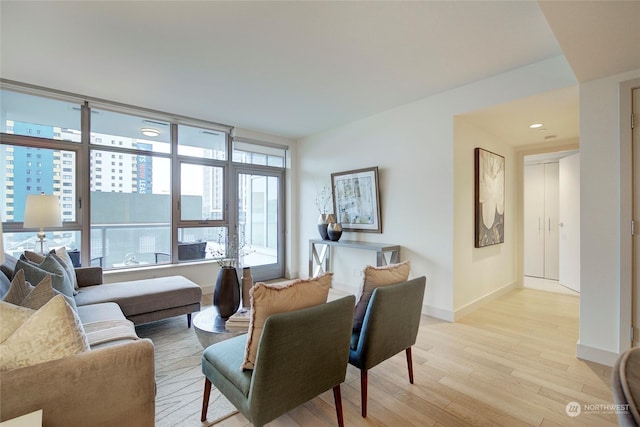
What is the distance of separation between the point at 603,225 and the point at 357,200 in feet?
9.05

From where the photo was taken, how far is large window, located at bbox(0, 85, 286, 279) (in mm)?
3381

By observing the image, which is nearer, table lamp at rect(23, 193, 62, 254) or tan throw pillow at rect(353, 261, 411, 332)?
tan throw pillow at rect(353, 261, 411, 332)

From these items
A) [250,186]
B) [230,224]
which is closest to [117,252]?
[230,224]

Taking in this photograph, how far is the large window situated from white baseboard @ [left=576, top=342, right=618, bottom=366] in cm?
450

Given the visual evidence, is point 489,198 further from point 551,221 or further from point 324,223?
point 551,221

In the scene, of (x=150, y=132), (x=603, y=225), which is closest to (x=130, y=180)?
(x=150, y=132)


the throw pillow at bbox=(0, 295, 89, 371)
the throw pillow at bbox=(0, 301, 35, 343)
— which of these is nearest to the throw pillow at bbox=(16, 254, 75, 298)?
the throw pillow at bbox=(0, 301, 35, 343)

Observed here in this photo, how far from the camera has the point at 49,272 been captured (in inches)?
91.7

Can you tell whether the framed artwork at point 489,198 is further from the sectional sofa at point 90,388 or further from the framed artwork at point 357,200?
the sectional sofa at point 90,388

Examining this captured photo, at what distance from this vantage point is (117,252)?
13.1ft

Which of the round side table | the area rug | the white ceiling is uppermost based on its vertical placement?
the white ceiling

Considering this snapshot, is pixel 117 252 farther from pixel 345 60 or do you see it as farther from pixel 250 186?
pixel 345 60

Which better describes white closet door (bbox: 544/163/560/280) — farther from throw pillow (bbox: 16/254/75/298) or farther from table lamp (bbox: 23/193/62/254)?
table lamp (bbox: 23/193/62/254)

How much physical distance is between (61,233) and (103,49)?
244 cm
